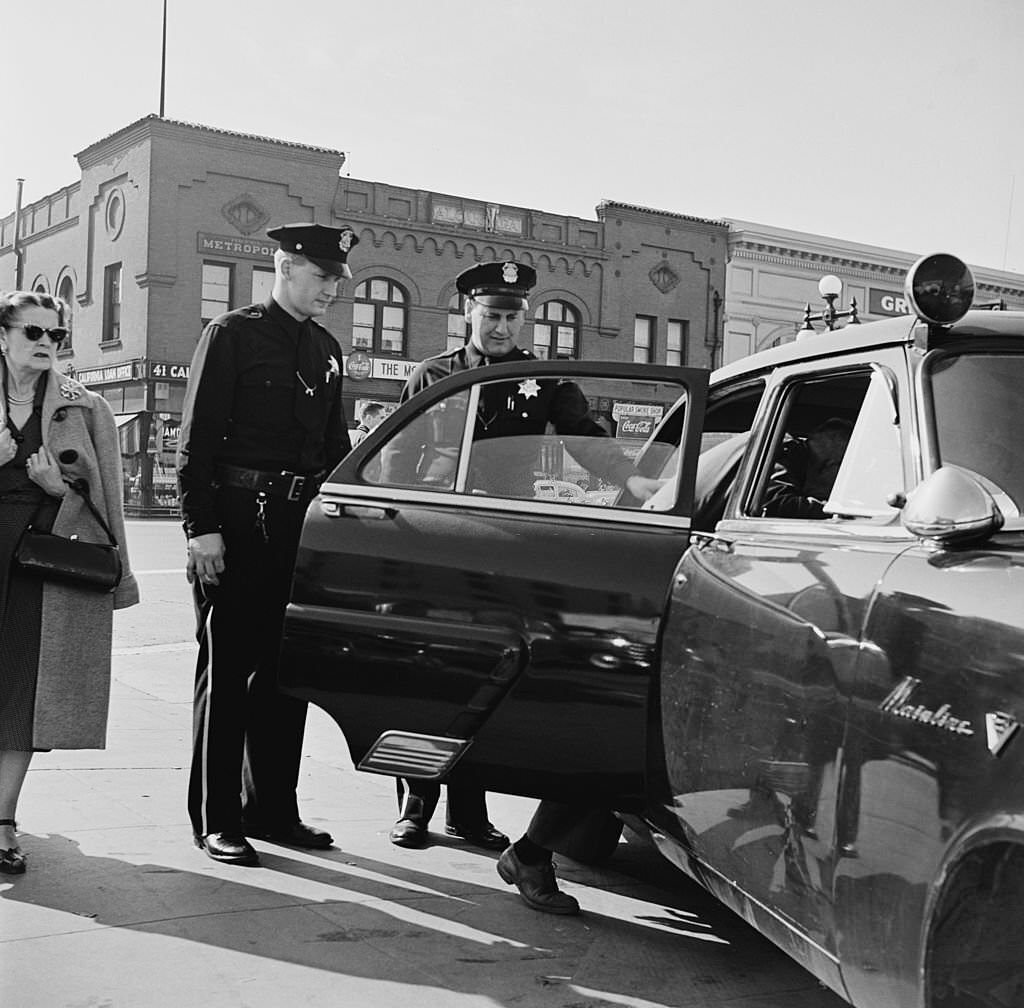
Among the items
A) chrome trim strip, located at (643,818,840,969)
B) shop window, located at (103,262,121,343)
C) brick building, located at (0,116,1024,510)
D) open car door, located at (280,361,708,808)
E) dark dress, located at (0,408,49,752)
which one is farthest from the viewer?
shop window, located at (103,262,121,343)

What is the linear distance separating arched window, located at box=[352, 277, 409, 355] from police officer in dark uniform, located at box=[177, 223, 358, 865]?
90.0ft

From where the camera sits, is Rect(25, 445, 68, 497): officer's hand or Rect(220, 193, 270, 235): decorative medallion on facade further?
Rect(220, 193, 270, 235): decorative medallion on facade

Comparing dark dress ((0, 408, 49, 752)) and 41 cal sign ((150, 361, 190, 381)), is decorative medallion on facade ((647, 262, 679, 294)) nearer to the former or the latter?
41 cal sign ((150, 361, 190, 381))

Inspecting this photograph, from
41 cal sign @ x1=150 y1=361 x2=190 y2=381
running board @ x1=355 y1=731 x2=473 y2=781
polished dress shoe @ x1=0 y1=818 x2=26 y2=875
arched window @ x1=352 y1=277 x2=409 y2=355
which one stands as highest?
arched window @ x1=352 y1=277 x2=409 y2=355

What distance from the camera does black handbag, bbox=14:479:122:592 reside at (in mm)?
4270

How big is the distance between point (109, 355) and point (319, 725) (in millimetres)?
26425

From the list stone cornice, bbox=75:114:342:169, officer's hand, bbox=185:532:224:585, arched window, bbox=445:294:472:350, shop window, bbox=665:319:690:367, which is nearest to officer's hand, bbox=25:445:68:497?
officer's hand, bbox=185:532:224:585

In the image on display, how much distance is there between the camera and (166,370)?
97.8 ft

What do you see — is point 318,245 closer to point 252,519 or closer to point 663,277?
point 252,519

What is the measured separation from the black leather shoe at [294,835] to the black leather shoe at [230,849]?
0.26 meters

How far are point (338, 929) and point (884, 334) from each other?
2.27 m

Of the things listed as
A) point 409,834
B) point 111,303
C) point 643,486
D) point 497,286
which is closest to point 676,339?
point 111,303

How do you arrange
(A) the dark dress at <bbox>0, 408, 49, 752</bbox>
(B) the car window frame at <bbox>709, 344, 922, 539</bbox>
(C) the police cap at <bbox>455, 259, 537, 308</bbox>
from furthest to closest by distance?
(C) the police cap at <bbox>455, 259, 537, 308</bbox>, (A) the dark dress at <bbox>0, 408, 49, 752</bbox>, (B) the car window frame at <bbox>709, 344, 922, 539</bbox>

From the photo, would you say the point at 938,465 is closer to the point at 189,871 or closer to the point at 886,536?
the point at 886,536
